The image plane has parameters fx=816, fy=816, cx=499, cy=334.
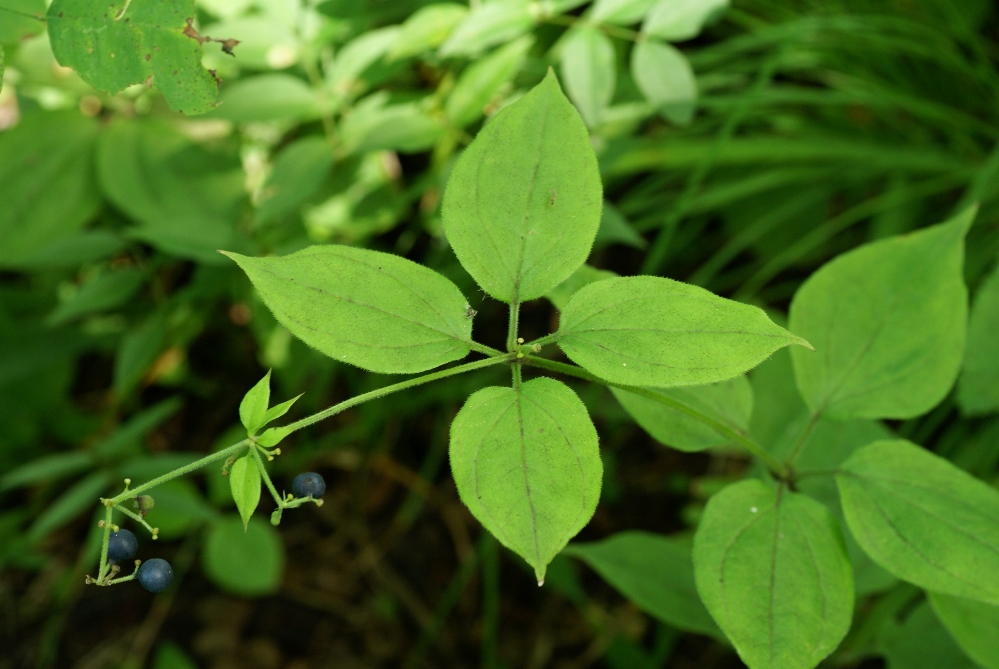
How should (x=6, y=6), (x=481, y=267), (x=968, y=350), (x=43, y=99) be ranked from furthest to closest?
(x=43, y=99), (x=968, y=350), (x=6, y=6), (x=481, y=267)

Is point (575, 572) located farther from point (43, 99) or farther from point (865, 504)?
point (43, 99)

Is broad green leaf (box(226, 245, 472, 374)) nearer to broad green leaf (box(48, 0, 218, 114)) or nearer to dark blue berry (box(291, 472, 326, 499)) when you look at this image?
dark blue berry (box(291, 472, 326, 499))

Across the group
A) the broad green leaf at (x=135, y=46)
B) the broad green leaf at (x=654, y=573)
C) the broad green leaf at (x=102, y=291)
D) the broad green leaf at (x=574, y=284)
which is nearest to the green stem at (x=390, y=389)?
the broad green leaf at (x=574, y=284)

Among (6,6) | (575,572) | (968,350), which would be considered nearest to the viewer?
(6,6)

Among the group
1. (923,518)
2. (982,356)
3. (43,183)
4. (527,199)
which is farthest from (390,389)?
(43,183)

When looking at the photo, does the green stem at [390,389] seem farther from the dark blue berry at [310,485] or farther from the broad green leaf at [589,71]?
the broad green leaf at [589,71]

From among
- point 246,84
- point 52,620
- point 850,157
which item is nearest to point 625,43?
point 850,157
